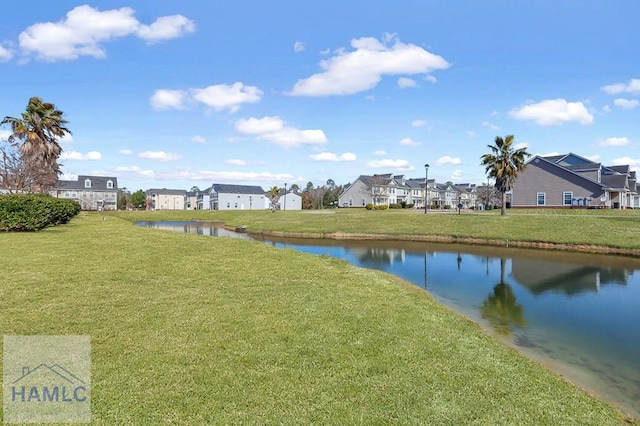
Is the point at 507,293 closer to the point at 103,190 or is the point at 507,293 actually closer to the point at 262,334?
the point at 262,334

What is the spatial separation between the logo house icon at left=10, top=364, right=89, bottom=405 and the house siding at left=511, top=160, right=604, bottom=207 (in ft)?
167

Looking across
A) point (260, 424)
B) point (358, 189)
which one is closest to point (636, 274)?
point (260, 424)

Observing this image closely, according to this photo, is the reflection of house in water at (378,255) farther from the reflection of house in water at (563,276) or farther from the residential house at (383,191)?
the residential house at (383,191)

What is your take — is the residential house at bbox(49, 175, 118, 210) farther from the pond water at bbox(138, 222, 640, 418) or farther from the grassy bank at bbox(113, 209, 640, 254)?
the pond water at bbox(138, 222, 640, 418)

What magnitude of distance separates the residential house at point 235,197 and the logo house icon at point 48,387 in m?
88.8

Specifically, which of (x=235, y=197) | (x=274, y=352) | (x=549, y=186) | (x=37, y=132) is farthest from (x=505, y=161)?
(x=235, y=197)

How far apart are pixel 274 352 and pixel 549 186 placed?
49324 millimetres

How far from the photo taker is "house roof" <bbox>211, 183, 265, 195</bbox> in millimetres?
91750

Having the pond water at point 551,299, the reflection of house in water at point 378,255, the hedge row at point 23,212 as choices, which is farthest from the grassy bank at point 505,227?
the hedge row at point 23,212

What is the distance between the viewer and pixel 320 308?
791 centimetres

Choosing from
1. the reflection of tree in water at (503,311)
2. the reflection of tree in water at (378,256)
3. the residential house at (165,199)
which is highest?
the residential house at (165,199)

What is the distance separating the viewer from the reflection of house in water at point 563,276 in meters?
14.4

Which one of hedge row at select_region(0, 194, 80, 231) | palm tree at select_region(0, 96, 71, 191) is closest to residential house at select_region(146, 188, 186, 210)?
palm tree at select_region(0, 96, 71, 191)

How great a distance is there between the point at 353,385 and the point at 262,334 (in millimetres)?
2049
